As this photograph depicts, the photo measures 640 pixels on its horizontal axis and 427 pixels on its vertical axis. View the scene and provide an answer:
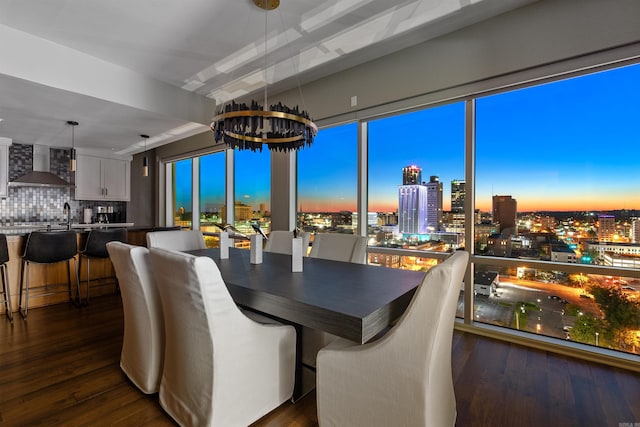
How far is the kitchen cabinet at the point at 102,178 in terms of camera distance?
5719 mm

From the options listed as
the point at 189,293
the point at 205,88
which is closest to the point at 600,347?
the point at 189,293

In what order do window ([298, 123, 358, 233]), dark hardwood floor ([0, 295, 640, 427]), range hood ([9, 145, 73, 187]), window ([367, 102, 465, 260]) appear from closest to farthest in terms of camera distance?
dark hardwood floor ([0, 295, 640, 427]), window ([367, 102, 465, 260]), window ([298, 123, 358, 233]), range hood ([9, 145, 73, 187])

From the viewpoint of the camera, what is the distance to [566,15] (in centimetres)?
238

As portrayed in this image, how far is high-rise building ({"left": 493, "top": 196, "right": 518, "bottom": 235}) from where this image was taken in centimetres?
286

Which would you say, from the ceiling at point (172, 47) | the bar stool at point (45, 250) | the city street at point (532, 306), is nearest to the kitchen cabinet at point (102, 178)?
the ceiling at point (172, 47)

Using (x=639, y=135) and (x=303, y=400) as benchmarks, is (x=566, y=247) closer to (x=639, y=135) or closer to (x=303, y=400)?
(x=639, y=135)

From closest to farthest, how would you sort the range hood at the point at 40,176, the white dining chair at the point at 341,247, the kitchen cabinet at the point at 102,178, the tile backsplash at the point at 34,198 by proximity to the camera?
the white dining chair at the point at 341,247 → the range hood at the point at 40,176 → the tile backsplash at the point at 34,198 → the kitchen cabinet at the point at 102,178

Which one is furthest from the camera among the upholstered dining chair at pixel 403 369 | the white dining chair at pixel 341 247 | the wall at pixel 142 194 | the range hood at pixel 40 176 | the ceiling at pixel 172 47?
the wall at pixel 142 194

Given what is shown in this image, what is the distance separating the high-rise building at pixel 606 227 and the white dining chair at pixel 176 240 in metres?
3.71

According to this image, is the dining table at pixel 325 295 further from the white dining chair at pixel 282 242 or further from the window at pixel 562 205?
the window at pixel 562 205

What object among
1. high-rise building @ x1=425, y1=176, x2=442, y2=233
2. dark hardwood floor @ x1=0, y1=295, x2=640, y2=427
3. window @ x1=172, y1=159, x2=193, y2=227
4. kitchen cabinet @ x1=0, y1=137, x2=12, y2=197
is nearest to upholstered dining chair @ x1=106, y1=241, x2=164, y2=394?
dark hardwood floor @ x1=0, y1=295, x2=640, y2=427

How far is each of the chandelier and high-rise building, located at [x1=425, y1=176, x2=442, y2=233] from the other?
1572 millimetres

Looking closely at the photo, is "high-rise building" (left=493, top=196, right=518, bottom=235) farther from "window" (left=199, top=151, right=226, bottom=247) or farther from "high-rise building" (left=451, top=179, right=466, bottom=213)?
"window" (left=199, top=151, right=226, bottom=247)

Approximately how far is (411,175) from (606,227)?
172 centimetres
